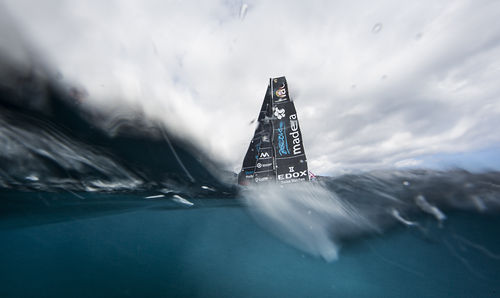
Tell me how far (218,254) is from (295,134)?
14.1 metres

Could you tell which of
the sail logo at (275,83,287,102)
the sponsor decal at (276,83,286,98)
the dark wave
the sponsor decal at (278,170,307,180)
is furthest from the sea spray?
the sponsor decal at (276,83,286,98)

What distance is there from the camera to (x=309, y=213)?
11445 millimetres

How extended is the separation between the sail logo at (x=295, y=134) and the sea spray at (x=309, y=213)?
172 centimetres

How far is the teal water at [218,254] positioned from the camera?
11.9 m

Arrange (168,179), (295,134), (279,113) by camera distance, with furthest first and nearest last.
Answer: (279,113)
(295,134)
(168,179)

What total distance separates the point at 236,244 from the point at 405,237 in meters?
12.6

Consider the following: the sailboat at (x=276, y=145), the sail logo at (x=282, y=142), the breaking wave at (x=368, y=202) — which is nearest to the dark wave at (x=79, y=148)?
the sailboat at (x=276, y=145)

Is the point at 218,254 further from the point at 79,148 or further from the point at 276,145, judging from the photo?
the point at 79,148

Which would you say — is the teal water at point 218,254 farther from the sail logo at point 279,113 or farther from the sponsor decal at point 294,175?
Result: the sail logo at point 279,113

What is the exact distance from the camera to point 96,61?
4.96 metres

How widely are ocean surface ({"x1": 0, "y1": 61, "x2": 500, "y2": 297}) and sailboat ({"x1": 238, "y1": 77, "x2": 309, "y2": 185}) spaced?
857mm

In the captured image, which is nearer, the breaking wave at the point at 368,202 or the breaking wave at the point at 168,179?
the breaking wave at the point at 168,179

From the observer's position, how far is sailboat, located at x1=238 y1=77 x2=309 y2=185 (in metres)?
9.62

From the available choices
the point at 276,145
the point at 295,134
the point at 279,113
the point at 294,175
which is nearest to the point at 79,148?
the point at 276,145
